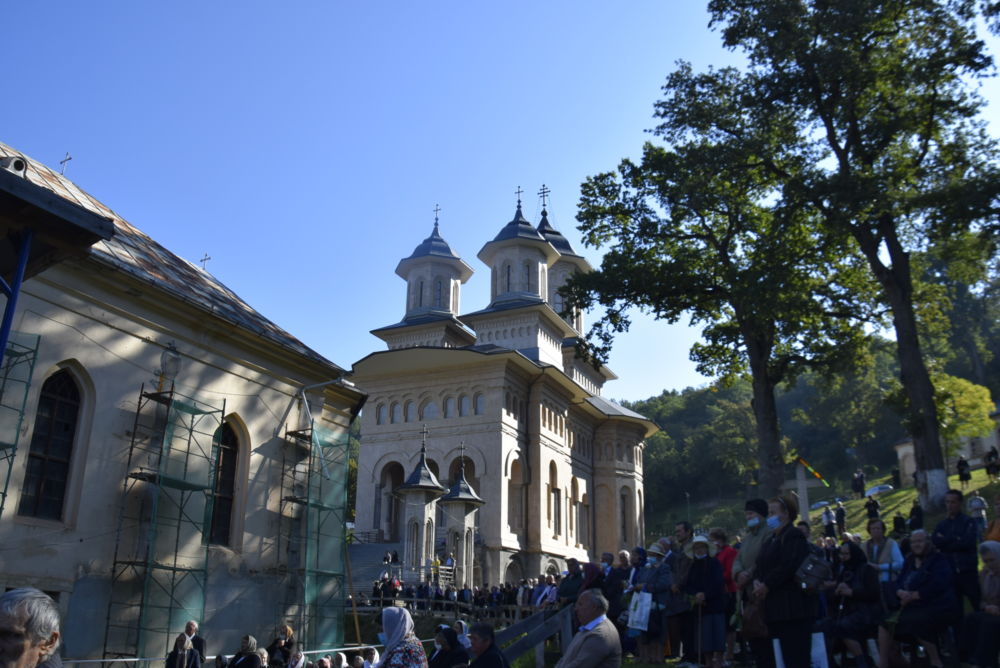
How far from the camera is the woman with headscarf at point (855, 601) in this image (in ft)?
29.2

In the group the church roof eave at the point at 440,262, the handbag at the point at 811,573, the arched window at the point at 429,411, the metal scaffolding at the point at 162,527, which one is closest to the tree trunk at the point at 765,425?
the metal scaffolding at the point at 162,527

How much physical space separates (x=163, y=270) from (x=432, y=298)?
1246 inches

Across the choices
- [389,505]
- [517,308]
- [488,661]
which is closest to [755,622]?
[488,661]

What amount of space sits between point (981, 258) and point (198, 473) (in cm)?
1945

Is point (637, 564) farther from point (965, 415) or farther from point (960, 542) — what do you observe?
point (965, 415)

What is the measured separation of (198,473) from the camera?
1537 centimetres

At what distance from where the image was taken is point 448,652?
23.0ft

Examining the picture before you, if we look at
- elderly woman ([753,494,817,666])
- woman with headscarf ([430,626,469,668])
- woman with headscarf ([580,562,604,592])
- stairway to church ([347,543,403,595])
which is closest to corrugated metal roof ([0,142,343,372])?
woman with headscarf ([580,562,604,592])

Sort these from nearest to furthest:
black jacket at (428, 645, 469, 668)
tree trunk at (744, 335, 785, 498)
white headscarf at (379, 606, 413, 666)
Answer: white headscarf at (379, 606, 413, 666), black jacket at (428, 645, 469, 668), tree trunk at (744, 335, 785, 498)

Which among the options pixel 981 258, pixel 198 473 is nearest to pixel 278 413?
pixel 198 473

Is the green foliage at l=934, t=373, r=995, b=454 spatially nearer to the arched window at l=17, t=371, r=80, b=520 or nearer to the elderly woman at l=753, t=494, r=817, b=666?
→ the elderly woman at l=753, t=494, r=817, b=666

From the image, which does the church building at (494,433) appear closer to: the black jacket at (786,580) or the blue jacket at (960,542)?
the blue jacket at (960,542)

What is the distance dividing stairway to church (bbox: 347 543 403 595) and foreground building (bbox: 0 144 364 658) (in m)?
11.8

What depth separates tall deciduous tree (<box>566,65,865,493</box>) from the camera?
2162 centimetres
